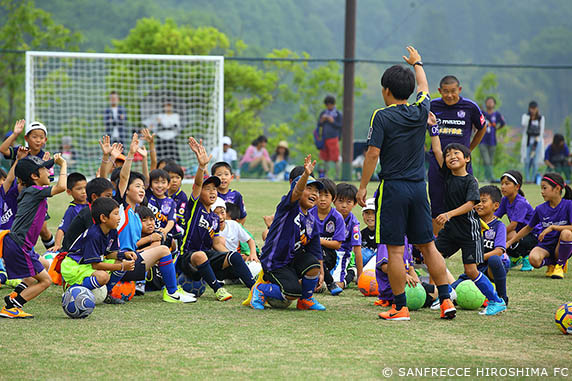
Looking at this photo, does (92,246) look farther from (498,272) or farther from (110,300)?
(498,272)

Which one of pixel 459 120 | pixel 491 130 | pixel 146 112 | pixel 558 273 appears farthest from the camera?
pixel 146 112

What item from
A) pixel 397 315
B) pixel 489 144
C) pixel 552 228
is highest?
pixel 489 144

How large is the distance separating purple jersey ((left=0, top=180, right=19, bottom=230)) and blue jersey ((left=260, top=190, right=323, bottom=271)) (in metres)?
2.36

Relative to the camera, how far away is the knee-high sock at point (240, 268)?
657 cm

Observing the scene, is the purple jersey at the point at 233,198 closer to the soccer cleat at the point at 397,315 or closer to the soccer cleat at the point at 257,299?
the soccer cleat at the point at 257,299

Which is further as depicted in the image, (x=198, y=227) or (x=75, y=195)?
(x=75, y=195)

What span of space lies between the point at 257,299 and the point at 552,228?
12.4 ft

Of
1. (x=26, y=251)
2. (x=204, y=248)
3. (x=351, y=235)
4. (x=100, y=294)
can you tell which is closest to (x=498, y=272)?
(x=351, y=235)

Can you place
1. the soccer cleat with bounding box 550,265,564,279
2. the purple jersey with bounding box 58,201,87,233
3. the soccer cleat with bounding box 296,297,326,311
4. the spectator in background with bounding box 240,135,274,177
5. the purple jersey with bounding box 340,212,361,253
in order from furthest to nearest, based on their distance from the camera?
the spectator in background with bounding box 240,135,274,177 → the soccer cleat with bounding box 550,265,564,279 → the purple jersey with bounding box 58,201,87,233 → the purple jersey with bounding box 340,212,361,253 → the soccer cleat with bounding box 296,297,326,311

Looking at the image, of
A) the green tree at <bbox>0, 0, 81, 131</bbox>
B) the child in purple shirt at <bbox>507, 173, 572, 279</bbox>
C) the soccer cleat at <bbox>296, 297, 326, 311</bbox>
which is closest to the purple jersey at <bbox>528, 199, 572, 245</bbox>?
the child in purple shirt at <bbox>507, 173, 572, 279</bbox>

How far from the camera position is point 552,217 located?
8.21m

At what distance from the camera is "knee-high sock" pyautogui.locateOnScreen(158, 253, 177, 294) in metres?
6.35

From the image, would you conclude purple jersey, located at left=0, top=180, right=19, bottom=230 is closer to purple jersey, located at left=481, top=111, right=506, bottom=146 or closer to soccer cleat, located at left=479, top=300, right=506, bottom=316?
soccer cleat, located at left=479, top=300, right=506, bottom=316

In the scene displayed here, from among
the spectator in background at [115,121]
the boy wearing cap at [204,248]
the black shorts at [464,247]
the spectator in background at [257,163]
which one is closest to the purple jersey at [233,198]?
the boy wearing cap at [204,248]
